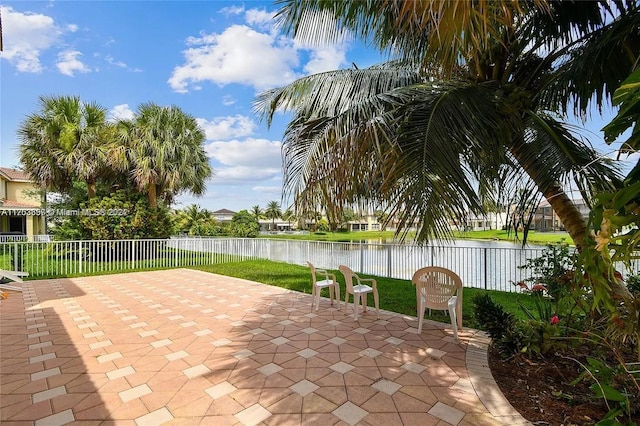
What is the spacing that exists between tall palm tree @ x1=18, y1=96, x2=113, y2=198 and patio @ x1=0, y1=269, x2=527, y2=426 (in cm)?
749

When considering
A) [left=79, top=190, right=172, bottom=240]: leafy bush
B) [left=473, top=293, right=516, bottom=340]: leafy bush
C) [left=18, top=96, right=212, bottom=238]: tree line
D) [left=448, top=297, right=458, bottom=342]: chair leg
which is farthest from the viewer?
[left=18, top=96, right=212, bottom=238]: tree line

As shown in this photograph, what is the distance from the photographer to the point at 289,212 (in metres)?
3.47

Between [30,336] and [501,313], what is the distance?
6293mm

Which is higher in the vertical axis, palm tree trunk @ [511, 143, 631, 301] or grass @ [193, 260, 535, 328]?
palm tree trunk @ [511, 143, 631, 301]

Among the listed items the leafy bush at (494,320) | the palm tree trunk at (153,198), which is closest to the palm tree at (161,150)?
the palm tree trunk at (153,198)

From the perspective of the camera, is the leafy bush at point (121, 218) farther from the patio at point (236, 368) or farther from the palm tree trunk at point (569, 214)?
the palm tree trunk at point (569, 214)

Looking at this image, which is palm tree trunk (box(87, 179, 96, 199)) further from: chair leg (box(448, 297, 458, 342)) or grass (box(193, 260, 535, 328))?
chair leg (box(448, 297, 458, 342))

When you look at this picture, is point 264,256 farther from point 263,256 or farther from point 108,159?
point 108,159

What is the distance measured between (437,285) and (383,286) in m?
3.61

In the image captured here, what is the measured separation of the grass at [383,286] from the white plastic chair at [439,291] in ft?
2.31

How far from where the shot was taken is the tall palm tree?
458 inches

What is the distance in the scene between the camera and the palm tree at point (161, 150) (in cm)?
1204

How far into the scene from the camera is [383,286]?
26.1 ft

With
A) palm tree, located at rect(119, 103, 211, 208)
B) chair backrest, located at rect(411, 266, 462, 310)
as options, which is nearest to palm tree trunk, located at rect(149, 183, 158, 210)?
palm tree, located at rect(119, 103, 211, 208)
